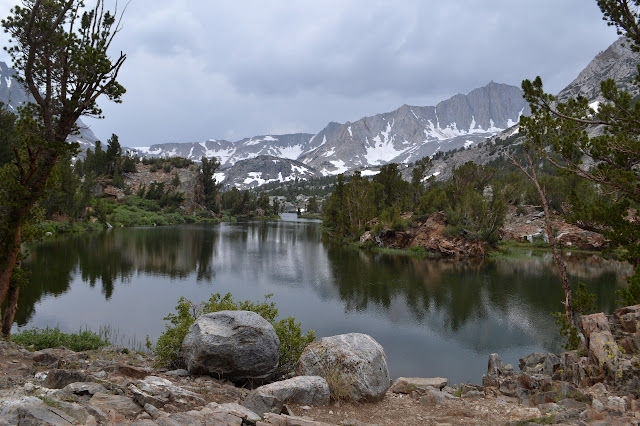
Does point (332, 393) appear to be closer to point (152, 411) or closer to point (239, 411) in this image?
point (239, 411)

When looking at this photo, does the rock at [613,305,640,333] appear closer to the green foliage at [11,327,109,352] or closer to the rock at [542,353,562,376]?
the rock at [542,353,562,376]

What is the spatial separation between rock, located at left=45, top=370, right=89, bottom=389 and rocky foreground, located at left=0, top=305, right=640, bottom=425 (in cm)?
2

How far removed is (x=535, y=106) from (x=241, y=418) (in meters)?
13.6

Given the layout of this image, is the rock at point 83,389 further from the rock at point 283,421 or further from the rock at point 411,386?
the rock at point 411,386

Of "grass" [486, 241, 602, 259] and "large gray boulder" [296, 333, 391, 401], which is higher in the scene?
"large gray boulder" [296, 333, 391, 401]

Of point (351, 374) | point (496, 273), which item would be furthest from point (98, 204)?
point (351, 374)

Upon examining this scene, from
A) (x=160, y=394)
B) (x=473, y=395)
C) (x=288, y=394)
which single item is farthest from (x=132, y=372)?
(x=473, y=395)

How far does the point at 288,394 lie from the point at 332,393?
117 cm

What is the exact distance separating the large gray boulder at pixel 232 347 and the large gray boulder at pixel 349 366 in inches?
39.2

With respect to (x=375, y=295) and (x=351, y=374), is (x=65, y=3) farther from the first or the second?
(x=375, y=295)

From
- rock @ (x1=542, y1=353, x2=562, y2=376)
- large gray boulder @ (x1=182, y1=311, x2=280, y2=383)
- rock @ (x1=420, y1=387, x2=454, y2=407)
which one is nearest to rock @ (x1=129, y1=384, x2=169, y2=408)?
large gray boulder @ (x1=182, y1=311, x2=280, y2=383)

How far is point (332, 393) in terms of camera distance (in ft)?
27.3

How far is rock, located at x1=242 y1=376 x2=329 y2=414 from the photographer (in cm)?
706

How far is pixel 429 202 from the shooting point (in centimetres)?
5950
